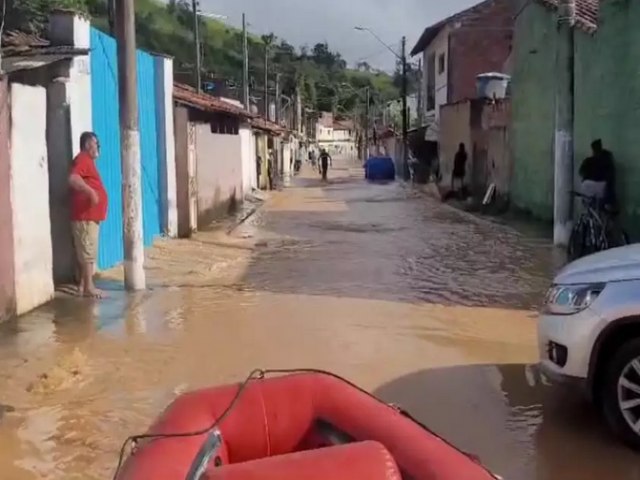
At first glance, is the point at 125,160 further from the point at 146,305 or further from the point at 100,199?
the point at 146,305

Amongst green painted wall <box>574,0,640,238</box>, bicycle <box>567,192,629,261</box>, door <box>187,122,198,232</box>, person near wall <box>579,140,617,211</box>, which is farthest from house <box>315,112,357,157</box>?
bicycle <box>567,192,629,261</box>

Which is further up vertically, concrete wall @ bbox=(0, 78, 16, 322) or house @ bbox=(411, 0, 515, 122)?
house @ bbox=(411, 0, 515, 122)

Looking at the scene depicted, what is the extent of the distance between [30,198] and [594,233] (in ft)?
26.7

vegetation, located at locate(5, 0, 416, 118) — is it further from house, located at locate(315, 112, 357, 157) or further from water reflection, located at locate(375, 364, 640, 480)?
water reflection, located at locate(375, 364, 640, 480)

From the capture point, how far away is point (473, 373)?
7.67 m

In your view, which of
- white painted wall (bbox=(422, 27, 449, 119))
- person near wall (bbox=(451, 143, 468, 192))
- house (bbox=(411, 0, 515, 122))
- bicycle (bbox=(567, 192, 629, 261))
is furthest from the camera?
white painted wall (bbox=(422, 27, 449, 119))

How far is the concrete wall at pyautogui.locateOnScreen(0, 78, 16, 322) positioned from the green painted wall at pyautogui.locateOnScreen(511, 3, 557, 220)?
1279 cm

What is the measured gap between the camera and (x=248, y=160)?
34.2m

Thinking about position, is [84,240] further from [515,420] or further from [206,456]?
[206,456]

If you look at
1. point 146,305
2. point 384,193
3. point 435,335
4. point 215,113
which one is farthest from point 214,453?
point 384,193

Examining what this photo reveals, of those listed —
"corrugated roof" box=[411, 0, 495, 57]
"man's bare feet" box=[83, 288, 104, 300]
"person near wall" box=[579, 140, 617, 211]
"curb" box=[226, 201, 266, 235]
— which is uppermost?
"corrugated roof" box=[411, 0, 495, 57]

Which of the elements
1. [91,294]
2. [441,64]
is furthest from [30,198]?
[441,64]

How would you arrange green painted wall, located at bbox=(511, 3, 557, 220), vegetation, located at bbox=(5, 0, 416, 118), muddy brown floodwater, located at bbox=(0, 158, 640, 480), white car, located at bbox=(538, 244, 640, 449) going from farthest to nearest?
vegetation, located at bbox=(5, 0, 416, 118) → green painted wall, located at bbox=(511, 3, 557, 220) → muddy brown floodwater, located at bbox=(0, 158, 640, 480) → white car, located at bbox=(538, 244, 640, 449)

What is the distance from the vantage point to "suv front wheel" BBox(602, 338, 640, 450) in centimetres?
572
